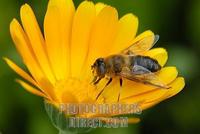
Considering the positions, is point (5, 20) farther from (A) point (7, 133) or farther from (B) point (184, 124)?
(B) point (184, 124)

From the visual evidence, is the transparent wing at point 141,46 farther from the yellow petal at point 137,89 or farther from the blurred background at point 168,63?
the blurred background at point 168,63

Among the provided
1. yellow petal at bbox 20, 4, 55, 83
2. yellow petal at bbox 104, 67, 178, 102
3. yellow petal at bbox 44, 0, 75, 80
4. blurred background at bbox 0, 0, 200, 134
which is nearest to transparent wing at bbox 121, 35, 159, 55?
yellow petal at bbox 104, 67, 178, 102

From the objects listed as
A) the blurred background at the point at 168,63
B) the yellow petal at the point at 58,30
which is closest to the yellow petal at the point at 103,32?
the yellow petal at the point at 58,30

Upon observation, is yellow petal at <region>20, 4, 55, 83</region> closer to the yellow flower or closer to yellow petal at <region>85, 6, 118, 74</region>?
the yellow flower

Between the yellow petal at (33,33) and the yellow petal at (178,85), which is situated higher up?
the yellow petal at (33,33)

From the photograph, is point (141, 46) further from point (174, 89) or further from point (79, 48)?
point (174, 89)

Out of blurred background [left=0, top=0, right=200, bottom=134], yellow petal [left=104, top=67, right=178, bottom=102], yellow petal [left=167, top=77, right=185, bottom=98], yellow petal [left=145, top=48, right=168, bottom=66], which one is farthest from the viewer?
blurred background [left=0, top=0, right=200, bottom=134]
